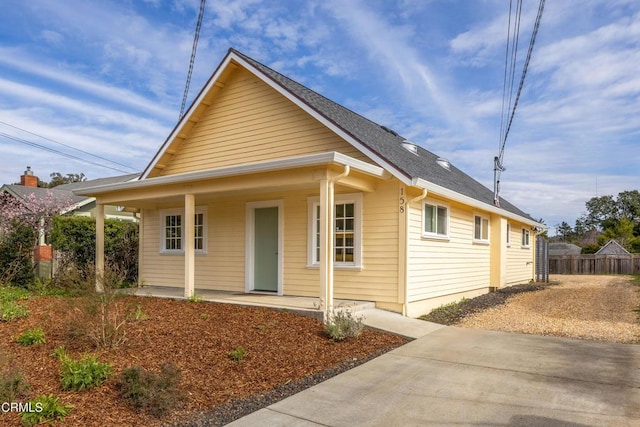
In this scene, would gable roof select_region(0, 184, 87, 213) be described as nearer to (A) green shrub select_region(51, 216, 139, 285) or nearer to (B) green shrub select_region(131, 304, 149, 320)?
(A) green shrub select_region(51, 216, 139, 285)

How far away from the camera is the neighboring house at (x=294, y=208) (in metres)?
8.66

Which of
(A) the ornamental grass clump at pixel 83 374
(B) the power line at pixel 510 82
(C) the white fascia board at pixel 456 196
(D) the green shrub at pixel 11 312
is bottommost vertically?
(A) the ornamental grass clump at pixel 83 374

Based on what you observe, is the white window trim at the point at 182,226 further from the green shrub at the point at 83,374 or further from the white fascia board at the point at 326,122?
the green shrub at the point at 83,374

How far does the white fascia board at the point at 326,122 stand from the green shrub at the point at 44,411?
20.6 ft

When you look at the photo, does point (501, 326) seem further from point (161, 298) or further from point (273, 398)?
point (161, 298)

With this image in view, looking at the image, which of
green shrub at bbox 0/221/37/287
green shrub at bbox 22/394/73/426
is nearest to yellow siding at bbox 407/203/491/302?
green shrub at bbox 22/394/73/426

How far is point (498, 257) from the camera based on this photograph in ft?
46.3

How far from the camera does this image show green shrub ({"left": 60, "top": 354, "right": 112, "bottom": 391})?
434 centimetres

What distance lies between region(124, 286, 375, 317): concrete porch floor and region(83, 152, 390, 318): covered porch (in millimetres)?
20

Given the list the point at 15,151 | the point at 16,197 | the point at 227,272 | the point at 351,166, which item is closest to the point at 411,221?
the point at 351,166

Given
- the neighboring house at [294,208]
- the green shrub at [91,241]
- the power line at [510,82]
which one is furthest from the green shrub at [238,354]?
the green shrub at [91,241]

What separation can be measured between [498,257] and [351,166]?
844 cm

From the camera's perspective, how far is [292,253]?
33.3 ft

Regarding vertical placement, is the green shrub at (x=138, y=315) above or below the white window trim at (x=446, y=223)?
below
